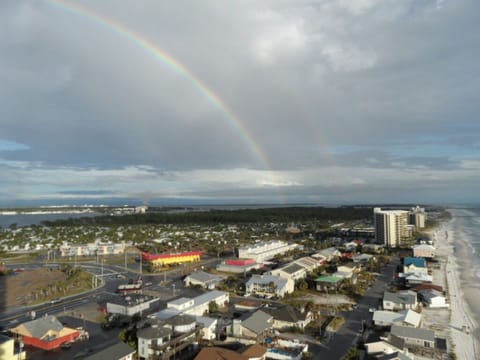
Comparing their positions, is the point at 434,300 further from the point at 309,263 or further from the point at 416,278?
the point at 309,263

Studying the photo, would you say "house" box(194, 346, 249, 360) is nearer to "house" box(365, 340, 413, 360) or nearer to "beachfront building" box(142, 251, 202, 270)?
"house" box(365, 340, 413, 360)

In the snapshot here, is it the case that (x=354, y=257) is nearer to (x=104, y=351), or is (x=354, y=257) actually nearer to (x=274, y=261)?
(x=274, y=261)

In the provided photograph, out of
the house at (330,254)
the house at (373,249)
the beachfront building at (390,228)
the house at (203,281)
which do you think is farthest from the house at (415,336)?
the beachfront building at (390,228)

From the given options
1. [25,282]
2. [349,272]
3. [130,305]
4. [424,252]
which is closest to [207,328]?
[130,305]

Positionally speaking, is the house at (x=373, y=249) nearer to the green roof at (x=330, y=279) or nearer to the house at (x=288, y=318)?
the green roof at (x=330, y=279)

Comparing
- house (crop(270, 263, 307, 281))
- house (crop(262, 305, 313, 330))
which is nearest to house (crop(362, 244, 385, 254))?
house (crop(270, 263, 307, 281))
